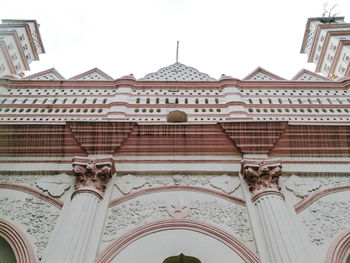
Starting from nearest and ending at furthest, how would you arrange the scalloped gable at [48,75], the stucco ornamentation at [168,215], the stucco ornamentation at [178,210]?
the stucco ornamentation at [168,215] < the stucco ornamentation at [178,210] < the scalloped gable at [48,75]

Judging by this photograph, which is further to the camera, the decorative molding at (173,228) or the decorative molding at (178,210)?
the decorative molding at (178,210)

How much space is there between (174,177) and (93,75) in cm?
486

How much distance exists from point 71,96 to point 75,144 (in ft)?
7.69

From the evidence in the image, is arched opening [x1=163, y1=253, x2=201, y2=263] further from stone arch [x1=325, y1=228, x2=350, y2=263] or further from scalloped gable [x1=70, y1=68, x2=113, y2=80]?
scalloped gable [x1=70, y1=68, x2=113, y2=80]

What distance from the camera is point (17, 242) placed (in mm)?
5477

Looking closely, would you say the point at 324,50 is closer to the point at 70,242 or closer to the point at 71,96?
the point at 71,96

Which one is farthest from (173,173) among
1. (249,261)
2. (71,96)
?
(71,96)

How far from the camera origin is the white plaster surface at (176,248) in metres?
5.30

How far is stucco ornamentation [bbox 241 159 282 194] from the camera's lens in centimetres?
616

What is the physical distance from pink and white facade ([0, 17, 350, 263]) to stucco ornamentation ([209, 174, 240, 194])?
20 millimetres

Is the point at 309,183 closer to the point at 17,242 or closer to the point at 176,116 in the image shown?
the point at 176,116

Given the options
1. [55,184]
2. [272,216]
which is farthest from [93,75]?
[272,216]

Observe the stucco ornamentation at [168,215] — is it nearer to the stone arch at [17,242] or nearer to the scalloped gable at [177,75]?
the stone arch at [17,242]

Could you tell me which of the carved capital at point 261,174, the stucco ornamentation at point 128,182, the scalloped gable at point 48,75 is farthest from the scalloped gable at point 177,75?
the carved capital at point 261,174
